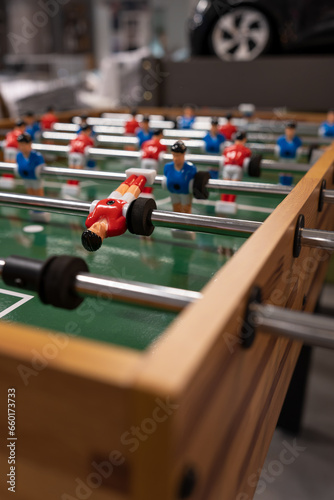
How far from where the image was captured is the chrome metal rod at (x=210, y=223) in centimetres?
83

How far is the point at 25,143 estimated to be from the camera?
4.26 feet

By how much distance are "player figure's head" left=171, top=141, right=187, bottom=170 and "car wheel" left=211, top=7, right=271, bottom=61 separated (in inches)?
110

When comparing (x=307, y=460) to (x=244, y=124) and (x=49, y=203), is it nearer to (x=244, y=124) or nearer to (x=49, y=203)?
(x=244, y=124)

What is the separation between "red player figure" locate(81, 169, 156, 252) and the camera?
2.76ft

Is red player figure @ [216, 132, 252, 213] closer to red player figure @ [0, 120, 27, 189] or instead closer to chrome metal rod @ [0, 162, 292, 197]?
chrome metal rod @ [0, 162, 292, 197]

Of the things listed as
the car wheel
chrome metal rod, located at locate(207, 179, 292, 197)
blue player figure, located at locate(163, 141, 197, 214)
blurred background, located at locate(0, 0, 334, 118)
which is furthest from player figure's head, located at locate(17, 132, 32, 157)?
the car wheel

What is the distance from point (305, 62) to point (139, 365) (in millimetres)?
3466

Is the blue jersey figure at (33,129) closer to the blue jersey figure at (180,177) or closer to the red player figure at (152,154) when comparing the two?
the red player figure at (152,154)

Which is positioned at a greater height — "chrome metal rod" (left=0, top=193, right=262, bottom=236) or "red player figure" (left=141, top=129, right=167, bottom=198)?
"red player figure" (left=141, top=129, right=167, bottom=198)

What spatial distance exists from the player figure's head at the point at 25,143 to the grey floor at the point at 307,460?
5.36 ft

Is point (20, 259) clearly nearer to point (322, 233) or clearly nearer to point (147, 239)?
point (322, 233)

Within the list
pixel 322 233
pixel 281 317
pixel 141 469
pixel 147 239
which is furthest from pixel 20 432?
pixel 147 239

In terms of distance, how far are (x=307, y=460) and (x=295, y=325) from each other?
2.02 metres

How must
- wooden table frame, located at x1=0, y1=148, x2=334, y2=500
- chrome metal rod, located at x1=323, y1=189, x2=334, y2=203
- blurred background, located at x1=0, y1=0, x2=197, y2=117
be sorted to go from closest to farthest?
wooden table frame, located at x1=0, y1=148, x2=334, y2=500
chrome metal rod, located at x1=323, y1=189, x2=334, y2=203
blurred background, located at x1=0, y1=0, x2=197, y2=117
